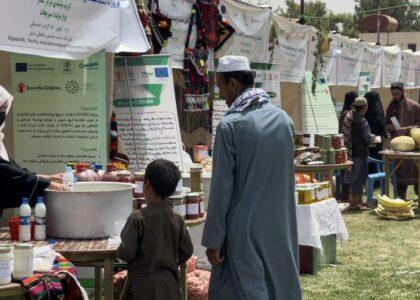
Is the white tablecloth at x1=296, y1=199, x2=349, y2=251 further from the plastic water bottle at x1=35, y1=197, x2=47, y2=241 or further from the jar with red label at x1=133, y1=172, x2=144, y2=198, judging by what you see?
the plastic water bottle at x1=35, y1=197, x2=47, y2=241

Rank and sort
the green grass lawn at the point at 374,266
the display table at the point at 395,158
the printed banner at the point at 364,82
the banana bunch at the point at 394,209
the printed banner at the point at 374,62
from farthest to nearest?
the printed banner at the point at 374,62, the printed banner at the point at 364,82, the display table at the point at 395,158, the banana bunch at the point at 394,209, the green grass lawn at the point at 374,266

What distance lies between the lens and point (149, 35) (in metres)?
6.80

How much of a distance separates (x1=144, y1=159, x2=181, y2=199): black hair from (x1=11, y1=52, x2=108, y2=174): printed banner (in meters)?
1.78

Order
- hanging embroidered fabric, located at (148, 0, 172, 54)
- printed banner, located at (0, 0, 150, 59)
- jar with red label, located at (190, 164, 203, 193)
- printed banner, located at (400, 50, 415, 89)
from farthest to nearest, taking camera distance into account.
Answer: printed banner, located at (400, 50, 415, 89) < hanging embroidered fabric, located at (148, 0, 172, 54) < jar with red label, located at (190, 164, 203, 193) < printed banner, located at (0, 0, 150, 59)

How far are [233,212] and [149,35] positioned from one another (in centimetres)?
334

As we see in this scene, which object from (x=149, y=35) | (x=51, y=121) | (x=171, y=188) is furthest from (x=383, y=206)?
(x=171, y=188)

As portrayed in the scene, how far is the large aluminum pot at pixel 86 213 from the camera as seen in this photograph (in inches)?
155

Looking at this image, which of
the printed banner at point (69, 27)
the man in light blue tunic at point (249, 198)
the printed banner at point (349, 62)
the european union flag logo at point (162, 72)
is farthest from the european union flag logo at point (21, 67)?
the printed banner at point (349, 62)

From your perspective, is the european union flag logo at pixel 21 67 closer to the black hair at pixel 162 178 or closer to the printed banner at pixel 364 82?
the black hair at pixel 162 178

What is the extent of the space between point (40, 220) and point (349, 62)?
36.7 feet

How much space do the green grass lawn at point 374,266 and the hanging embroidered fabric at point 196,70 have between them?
216cm

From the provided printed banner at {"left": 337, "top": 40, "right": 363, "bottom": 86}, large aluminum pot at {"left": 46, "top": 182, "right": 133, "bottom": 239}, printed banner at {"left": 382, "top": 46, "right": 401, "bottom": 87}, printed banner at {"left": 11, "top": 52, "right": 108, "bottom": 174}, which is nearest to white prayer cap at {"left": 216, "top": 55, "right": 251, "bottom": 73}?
large aluminum pot at {"left": 46, "top": 182, "right": 133, "bottom": 239}

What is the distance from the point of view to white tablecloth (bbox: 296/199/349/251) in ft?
21.5

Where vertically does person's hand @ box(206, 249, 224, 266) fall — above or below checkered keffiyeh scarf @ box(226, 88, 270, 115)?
below
